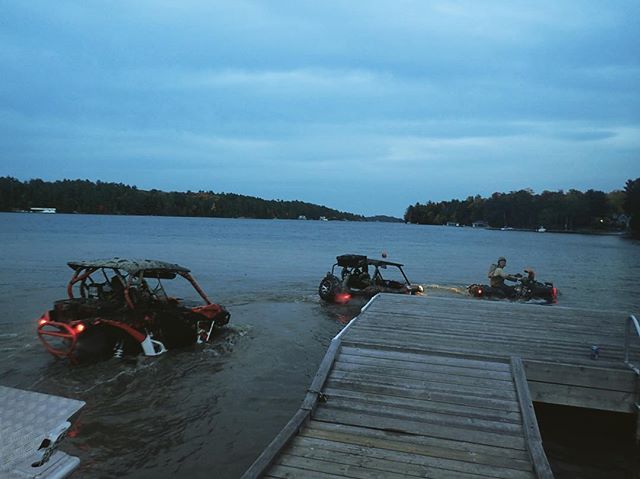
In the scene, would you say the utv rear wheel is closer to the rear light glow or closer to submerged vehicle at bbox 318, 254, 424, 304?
submerged vehicle at bbox 318, 254, 424, 304

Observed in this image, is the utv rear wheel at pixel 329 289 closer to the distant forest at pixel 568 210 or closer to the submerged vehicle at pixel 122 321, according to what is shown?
the submerged vehicle at pixel 122 321

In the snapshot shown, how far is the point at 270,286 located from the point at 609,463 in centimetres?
2107

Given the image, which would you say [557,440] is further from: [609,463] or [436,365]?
[436,365]

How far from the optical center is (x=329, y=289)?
20750 mm

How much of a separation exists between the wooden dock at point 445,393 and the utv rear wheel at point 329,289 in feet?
34.1

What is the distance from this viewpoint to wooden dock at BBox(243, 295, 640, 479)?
5055mm

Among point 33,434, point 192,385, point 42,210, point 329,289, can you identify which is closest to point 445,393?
point 33,434

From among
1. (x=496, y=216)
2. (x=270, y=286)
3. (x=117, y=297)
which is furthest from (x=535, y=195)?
(x=117, y=297)

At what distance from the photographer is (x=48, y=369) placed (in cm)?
1102

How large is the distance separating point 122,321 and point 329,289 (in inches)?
420

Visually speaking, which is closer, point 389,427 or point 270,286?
point 389,427

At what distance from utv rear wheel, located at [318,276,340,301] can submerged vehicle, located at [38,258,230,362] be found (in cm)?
769

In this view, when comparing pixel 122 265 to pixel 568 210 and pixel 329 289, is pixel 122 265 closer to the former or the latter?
pixel 329 289

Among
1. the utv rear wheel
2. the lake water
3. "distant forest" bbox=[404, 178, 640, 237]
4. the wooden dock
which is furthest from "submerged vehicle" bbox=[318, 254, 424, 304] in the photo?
"distant forest" bbox=[404, 178, 640, 237]
